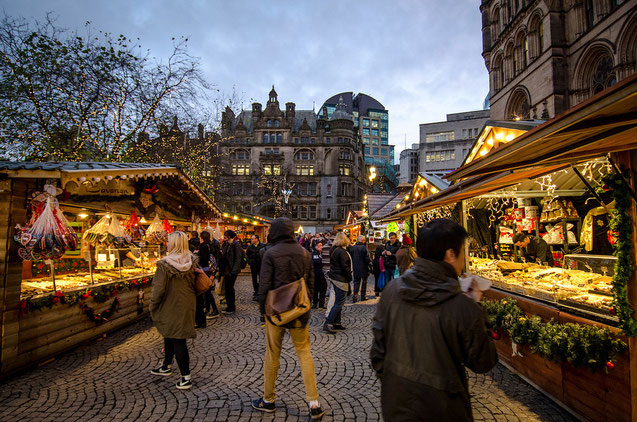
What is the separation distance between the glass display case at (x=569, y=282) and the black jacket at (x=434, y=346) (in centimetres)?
258

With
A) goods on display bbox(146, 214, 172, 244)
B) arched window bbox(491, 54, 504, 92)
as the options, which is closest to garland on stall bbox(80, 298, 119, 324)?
goods on display bbox(146, 214, 172, 244)

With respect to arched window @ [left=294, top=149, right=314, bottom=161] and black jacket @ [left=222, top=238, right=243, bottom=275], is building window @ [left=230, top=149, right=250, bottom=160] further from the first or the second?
black jacket @ [left=222, top=238, right=243, bottom=275]

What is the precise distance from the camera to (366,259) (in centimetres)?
912

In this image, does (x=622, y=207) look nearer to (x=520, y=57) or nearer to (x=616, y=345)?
(x=616, y=345)

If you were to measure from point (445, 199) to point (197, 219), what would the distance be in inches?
331

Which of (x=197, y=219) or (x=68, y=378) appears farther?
(x=197, y=219)

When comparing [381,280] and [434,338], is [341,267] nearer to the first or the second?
[381,280]

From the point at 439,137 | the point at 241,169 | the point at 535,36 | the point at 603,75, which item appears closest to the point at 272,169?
the point at 241,169

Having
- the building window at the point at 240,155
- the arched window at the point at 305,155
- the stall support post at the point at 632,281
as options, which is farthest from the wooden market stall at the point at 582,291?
the building window at the point at 240,155

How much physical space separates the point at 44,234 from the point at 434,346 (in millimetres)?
5204

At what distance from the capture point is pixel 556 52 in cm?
1875

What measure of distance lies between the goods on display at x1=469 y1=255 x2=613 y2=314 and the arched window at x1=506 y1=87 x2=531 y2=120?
20.9m

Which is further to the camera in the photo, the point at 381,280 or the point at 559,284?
the point at 381,280

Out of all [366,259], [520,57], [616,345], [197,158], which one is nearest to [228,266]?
[366,259]
